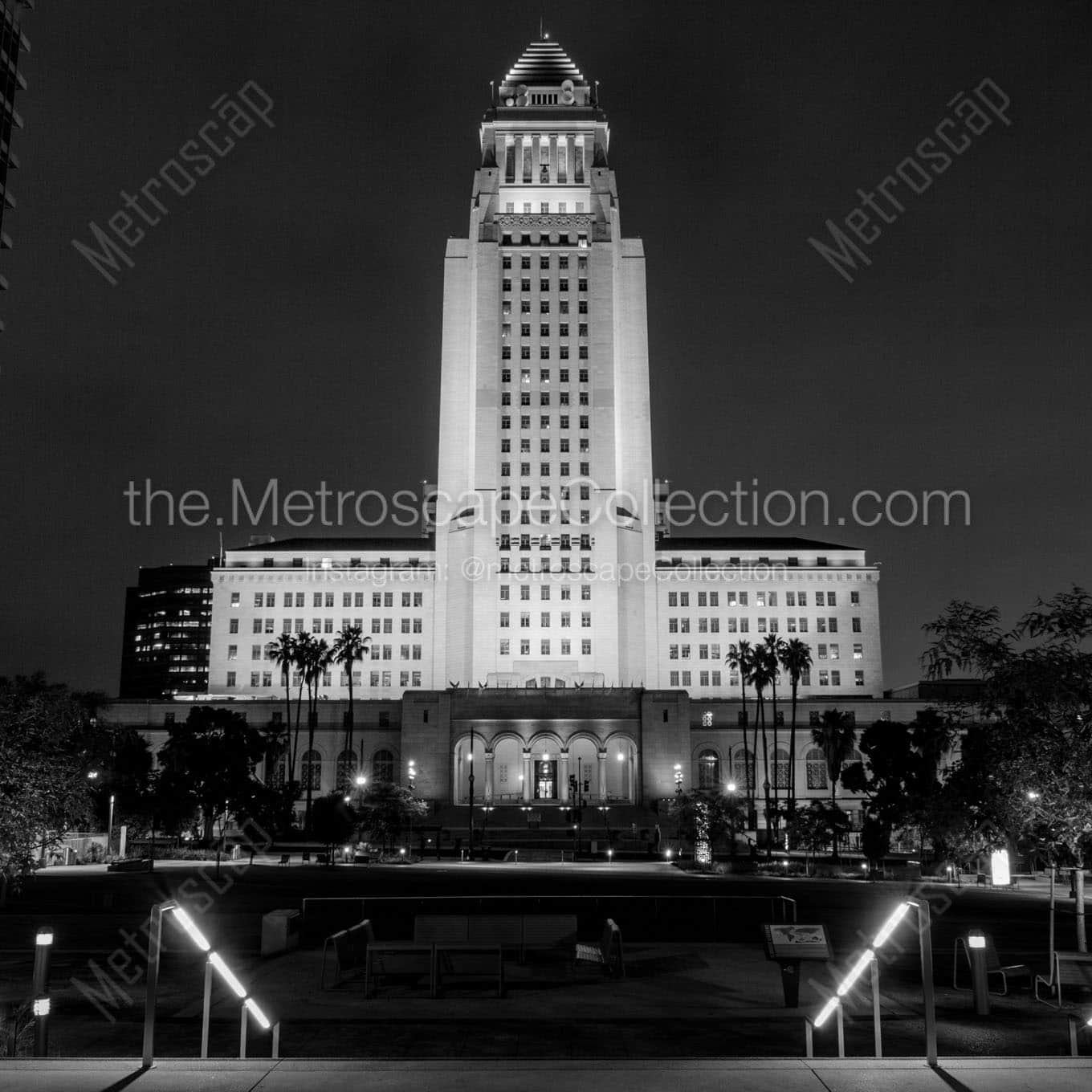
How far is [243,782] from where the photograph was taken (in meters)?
68.8

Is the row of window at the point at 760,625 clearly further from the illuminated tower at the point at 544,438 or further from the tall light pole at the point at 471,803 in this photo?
the tall light pole at the point at 471,803

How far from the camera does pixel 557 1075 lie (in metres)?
10.8

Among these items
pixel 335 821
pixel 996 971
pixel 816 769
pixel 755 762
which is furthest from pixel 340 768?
pixel 996 971

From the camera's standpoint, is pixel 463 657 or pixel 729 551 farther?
pixel 729 551

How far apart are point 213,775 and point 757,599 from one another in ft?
268

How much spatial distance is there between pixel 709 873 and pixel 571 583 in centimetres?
6528

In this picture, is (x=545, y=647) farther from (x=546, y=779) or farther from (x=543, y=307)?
(x=543, y=307)

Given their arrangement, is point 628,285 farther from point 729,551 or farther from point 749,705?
point 749,705

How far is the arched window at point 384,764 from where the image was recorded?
115 meters

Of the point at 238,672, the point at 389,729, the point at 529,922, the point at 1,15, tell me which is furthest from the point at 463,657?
the point at 529,922

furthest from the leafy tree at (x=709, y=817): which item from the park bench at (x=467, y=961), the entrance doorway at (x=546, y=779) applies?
the park bench at (x=467, y=961)

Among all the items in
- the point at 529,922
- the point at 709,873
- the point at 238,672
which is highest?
the point at 238,672

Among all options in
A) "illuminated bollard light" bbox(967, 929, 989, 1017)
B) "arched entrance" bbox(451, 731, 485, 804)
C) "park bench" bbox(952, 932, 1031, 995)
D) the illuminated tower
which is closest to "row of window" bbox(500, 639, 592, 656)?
the illuminated tower

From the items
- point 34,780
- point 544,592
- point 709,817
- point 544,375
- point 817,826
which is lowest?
point 817,826
